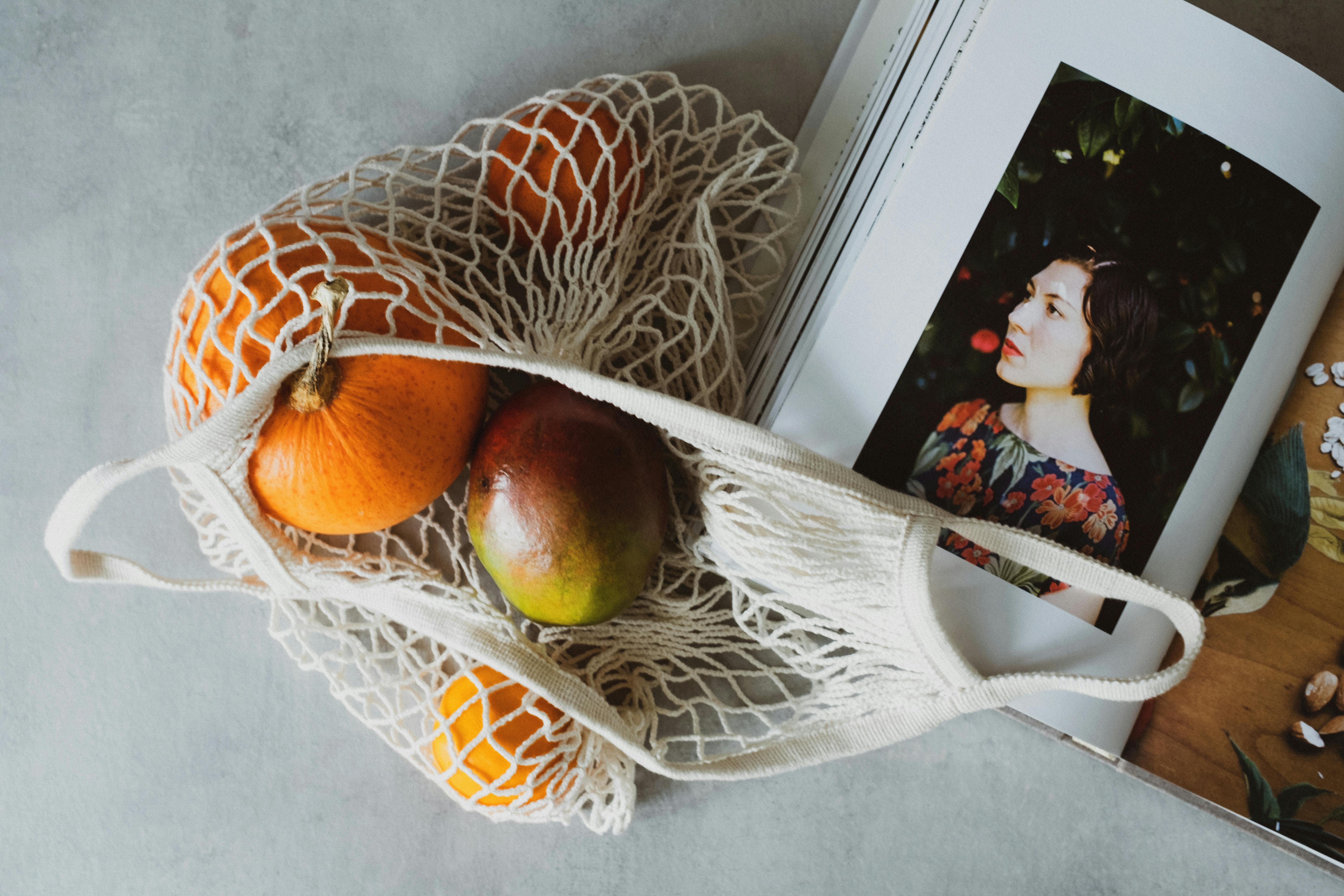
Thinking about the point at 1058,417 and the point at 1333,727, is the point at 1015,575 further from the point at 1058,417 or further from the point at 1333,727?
the point at 1333,727

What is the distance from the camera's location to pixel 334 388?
40cm

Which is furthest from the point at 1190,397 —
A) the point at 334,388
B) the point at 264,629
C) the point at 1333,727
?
the point at 264,629

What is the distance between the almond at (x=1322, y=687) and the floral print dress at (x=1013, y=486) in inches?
6.2

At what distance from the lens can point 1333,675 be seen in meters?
0.50

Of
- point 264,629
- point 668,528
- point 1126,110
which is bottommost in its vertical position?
point 264,629

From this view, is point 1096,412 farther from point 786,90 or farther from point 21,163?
point 21,163

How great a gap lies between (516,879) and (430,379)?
36 centimetres

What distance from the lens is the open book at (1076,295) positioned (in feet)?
1.50

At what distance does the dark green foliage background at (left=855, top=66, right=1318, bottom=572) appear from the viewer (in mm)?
459

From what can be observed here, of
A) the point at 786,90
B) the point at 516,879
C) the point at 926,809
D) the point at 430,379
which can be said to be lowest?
the point at 516,879

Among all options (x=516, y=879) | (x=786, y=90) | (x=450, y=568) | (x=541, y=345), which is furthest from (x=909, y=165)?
(x=516, y=879)

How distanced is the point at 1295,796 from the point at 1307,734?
4 centimetres

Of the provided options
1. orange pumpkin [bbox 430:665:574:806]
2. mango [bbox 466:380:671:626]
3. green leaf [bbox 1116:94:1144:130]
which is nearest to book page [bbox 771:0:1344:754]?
green leaf [bbox 1116:94:1144:130]

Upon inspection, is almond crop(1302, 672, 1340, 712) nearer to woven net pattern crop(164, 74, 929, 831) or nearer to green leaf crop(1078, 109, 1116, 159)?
woven net pattern crop(164, 74, 929, 831)
